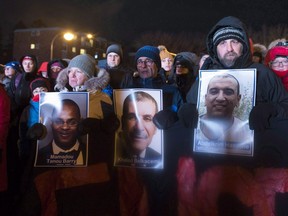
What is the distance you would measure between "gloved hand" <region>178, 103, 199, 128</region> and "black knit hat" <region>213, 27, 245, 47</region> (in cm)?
63

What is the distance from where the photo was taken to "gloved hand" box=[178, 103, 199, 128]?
3296 mm

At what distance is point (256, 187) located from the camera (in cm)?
319

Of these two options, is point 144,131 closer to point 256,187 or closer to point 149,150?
point 149,150

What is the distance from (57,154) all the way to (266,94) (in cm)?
208

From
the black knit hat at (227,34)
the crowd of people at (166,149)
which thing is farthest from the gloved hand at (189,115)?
the black knit hat at (227,34)

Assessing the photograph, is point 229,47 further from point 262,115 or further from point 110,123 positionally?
point 110,123

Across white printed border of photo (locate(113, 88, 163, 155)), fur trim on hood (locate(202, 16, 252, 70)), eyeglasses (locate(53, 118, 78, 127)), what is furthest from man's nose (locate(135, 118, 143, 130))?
fur trim on hood (locate(202, 16, 252, 70))

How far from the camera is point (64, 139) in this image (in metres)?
3.83

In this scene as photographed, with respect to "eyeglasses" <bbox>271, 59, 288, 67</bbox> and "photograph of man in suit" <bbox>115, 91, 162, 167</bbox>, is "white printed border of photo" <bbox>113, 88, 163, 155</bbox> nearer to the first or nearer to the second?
"photograph of man in suit" <bbox>115, 91, 162, 167</bbox>

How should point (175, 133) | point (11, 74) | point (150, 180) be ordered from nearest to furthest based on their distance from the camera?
point (175, 133), point (150, 180), point (11, 74)

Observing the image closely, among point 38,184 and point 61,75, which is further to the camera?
point 61,75

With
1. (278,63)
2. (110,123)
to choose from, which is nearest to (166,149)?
(110,123)

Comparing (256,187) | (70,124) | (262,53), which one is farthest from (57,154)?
(262,53)

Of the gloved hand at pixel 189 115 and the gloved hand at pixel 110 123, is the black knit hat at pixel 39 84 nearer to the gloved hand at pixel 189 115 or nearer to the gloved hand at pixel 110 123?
the gloved hand at pixel 110 123
